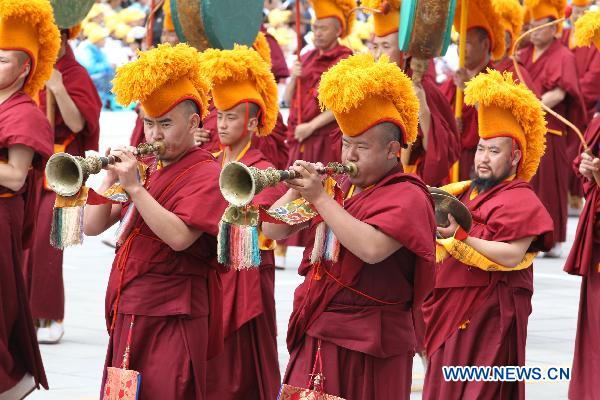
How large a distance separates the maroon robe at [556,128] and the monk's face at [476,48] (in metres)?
3.70

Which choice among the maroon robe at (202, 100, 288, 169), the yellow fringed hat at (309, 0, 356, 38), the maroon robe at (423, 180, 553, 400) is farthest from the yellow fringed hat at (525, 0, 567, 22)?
the maroon robe at (423, 180, 553, 400)

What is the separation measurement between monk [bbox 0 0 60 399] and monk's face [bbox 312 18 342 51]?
446 centimetres

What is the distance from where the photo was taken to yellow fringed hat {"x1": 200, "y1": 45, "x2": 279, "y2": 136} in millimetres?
6613

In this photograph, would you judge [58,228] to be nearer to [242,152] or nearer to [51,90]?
[242,152]

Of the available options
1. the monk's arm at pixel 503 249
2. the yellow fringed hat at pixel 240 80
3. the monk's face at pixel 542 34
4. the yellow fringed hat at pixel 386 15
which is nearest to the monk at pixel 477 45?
the yellow fringed hat at pixel 386 15

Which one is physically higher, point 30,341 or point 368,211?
point 368,211

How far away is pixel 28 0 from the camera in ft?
21.6

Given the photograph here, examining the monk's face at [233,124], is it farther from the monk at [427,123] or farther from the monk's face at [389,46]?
the monk's face at [389,46]

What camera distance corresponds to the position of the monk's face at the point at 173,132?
5.42m

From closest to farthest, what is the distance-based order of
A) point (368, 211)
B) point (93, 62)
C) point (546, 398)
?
point (368, 211) → point (546, 398) → point (93, 62)

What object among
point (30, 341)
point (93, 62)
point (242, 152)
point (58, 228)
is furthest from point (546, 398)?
point (93, 62)

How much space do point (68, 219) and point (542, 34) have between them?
309 inches

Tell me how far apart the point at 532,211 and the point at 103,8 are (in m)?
16.8

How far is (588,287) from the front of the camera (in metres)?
7.19
